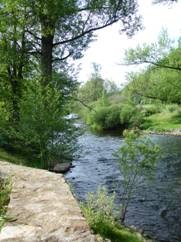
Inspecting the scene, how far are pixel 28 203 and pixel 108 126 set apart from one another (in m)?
50.7

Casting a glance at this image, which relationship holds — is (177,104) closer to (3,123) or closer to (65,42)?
(65,42)

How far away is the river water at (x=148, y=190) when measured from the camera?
12.4m

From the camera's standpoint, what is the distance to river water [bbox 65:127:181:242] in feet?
40.6

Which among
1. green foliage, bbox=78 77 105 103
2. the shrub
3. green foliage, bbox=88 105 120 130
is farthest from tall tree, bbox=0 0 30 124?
green foliage, bbox=78 77 105 103

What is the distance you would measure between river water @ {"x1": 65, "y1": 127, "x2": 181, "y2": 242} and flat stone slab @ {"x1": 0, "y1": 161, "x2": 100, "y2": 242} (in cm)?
454

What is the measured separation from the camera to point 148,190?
679 inches

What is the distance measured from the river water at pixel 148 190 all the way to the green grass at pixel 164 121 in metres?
24.7

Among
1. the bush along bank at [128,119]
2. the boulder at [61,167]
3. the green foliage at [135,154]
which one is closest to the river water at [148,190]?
the boulder at [61,167]

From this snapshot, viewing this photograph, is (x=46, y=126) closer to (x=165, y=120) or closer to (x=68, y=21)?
(x=68, y=21)

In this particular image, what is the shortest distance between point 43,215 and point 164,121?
177ft

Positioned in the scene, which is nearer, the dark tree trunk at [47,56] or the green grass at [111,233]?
the green grass at [111,233]

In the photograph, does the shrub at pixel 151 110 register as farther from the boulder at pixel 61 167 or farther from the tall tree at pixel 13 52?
the boulder at pixel 61 167

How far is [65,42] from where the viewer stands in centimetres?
2358

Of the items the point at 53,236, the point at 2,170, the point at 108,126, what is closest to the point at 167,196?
the point at 2,170
